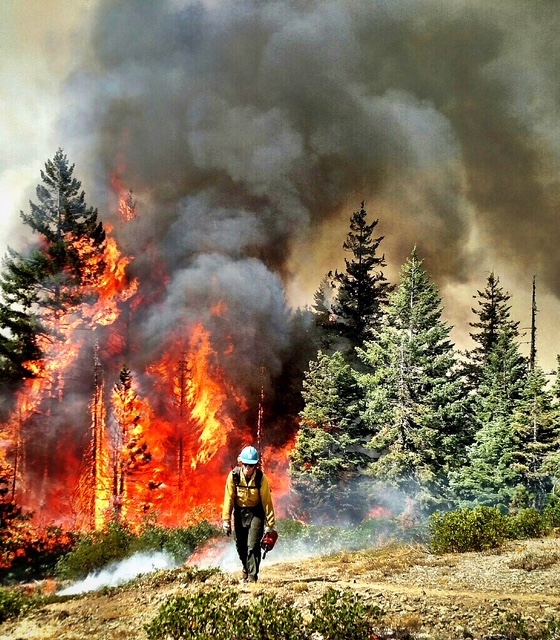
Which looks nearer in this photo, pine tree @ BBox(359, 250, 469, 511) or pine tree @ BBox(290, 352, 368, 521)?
pine tree @ BBox(359, 250, 469, 511)

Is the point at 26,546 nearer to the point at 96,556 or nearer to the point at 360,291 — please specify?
the point at 96,556

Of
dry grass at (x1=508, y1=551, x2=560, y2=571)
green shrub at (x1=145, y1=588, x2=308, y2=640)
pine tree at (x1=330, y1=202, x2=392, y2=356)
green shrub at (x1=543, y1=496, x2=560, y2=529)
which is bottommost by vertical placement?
green shrub at (x1=543, y1=496, x2=560, y2=529)

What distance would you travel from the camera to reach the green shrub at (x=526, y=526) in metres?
17.4

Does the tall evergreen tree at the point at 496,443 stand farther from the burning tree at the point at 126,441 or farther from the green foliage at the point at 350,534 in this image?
the burning tree at the point at 126,441

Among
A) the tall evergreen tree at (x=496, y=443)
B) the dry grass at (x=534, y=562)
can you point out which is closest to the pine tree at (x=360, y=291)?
the tall evergreen tree at (x=496, y=443)

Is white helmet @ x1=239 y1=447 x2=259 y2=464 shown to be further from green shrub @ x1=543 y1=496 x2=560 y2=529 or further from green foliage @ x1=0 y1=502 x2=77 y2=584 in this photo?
green foliage @ x1=0 y1=502 x2=77 y2=584

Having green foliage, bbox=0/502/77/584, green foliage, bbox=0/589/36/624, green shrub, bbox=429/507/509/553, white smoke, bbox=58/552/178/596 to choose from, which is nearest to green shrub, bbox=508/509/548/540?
green shrub, bbox=429/507/509/553

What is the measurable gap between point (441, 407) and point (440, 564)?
12228mm

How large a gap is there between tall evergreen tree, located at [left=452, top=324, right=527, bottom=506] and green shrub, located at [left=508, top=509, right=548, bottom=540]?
19.6ft

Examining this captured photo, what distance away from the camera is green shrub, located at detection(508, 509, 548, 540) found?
57.0ft

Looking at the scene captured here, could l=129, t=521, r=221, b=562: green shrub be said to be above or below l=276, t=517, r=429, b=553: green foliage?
above

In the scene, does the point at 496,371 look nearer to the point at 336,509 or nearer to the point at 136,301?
the point at 336,509

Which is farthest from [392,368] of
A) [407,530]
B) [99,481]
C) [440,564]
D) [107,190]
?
[107,190]

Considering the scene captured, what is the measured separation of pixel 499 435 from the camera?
85.7 feet
